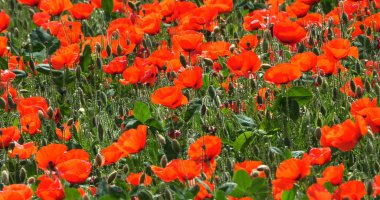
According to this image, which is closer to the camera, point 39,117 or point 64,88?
point 39,117

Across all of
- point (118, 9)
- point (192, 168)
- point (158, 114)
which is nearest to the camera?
point (192, 168)

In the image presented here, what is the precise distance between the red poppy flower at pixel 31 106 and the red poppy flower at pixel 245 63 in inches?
29.5

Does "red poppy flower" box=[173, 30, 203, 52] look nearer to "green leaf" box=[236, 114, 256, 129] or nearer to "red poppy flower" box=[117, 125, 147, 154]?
"green leaf" box=[236, 114, 256, 129]

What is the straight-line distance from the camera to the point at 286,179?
3.01m

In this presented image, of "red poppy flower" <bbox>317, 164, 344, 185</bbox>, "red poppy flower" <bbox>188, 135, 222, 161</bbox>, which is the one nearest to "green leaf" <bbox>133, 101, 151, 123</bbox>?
"red poppy flower" <bbox>188, 135, 222, 161</bbox>

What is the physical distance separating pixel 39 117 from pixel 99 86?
1.15m

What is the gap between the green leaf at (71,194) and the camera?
3.19 m

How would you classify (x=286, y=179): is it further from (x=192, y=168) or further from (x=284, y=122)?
(x=284, y=122)

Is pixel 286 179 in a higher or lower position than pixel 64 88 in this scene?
higher

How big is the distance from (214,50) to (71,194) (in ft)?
4.87

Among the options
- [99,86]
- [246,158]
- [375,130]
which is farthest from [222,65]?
[375,130]

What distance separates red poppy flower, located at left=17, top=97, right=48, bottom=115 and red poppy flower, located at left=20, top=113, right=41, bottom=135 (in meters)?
0.11

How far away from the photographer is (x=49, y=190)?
3127mm

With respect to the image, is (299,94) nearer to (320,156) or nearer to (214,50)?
(214,50)
